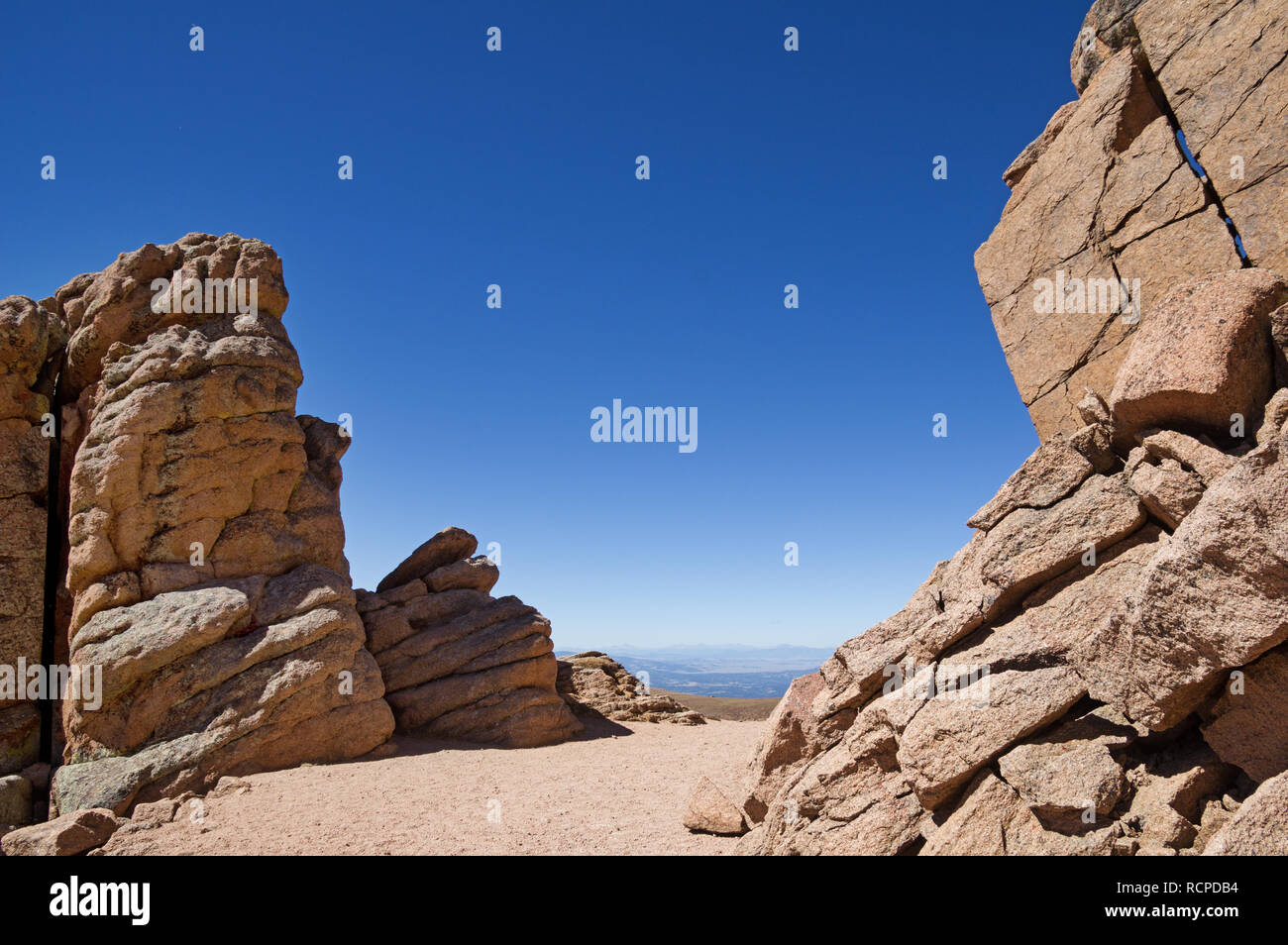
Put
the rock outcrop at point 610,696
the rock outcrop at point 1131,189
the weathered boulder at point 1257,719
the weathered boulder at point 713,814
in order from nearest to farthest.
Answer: the weathered boulder at point 1257,719 → the rock outcrop at point 1131,189 → the weathered boulder at point 713,814 → the rock outcrop at point 610,696

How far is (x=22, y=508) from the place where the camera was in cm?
2462

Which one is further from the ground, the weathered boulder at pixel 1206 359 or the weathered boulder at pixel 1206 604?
the weathered boulder at pixel 1206 359

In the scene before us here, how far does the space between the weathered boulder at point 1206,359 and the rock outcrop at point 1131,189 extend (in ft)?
3.92

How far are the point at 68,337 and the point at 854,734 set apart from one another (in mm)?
31126

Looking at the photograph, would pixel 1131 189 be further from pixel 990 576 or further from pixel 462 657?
pixel 462 657

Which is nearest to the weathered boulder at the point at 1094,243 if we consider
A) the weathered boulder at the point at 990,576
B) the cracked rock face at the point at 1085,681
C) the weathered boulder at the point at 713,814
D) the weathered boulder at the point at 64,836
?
the cracked rock face at the point at 1085,681

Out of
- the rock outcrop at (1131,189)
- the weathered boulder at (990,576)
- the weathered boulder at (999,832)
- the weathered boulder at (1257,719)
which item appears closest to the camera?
the weathered boulder at (1257,719)

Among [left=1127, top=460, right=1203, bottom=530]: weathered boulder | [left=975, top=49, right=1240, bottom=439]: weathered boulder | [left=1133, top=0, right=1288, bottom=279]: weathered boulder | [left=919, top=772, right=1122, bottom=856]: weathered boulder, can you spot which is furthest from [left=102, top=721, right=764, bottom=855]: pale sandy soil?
[left=1133, top=0, right=1288, bottom=279]: weathered boulder

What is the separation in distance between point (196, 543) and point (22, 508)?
640 cm

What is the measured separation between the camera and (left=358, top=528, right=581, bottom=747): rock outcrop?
26719mm

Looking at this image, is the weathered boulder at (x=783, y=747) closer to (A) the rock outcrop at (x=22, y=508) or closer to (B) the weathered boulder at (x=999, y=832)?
(B) the weathered boulder at (x=999, y=832)

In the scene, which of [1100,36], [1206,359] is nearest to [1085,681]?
[1206,359]

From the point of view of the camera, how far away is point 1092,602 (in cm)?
1108

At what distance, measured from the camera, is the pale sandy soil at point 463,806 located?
15.3 metres
